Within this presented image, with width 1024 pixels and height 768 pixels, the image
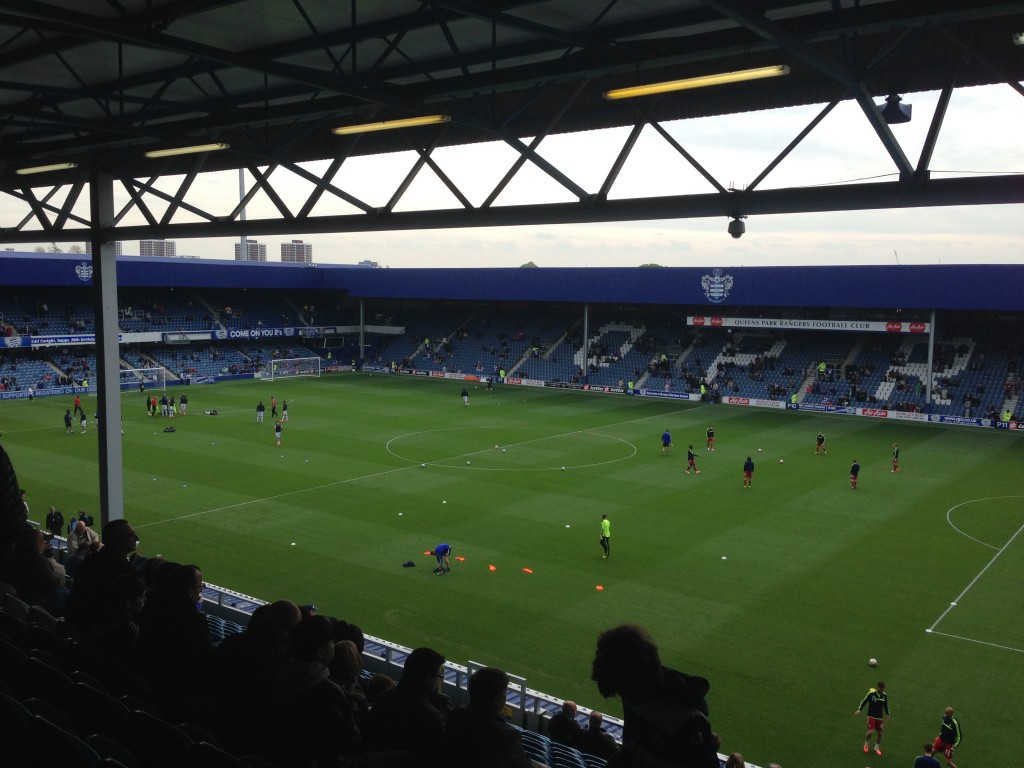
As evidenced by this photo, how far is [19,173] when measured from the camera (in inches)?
539

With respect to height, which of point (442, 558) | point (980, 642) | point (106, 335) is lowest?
point (980, 642)

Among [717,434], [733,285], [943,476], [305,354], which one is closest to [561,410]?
[717,434]

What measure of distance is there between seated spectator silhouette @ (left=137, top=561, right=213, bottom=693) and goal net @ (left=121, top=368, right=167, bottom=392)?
49.7m

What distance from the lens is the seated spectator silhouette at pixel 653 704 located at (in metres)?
3.74

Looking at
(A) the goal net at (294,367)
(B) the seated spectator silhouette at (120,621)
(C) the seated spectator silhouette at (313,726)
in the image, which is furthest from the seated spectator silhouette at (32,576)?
(A) the goal net at (294,367)

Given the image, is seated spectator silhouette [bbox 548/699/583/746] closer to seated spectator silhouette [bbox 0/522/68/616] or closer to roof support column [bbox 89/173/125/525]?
seated spectator silhouette [bbox 0/522/68/616]

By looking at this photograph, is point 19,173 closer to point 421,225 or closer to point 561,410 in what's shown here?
point 421,225

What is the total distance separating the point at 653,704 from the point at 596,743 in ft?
13.8

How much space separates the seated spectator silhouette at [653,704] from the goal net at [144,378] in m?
52.7

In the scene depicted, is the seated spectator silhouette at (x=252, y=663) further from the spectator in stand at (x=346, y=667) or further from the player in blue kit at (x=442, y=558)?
the player in blue kit at (x=442, y=558)

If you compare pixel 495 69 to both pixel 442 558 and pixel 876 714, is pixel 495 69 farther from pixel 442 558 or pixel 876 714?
pixel 442 558

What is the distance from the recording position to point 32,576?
806 cm

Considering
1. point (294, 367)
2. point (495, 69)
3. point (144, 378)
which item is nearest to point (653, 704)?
point (495, 69)

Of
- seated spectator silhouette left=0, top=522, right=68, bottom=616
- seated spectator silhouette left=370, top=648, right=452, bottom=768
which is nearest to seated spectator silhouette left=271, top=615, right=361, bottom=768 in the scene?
seated spectator silhouette left=370, top=648, right=452, bottom=768
